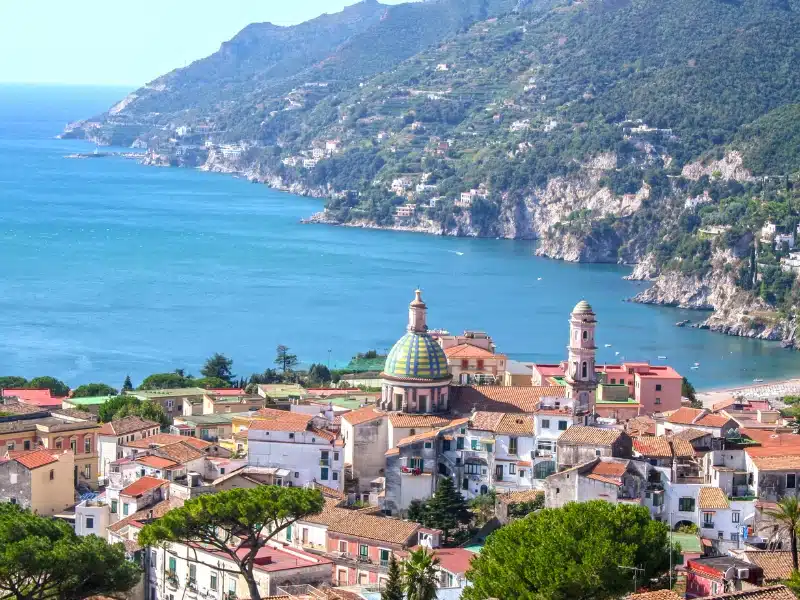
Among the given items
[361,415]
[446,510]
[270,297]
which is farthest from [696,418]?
[270,297]

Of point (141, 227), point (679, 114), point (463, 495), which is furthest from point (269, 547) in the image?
point (679, 114)

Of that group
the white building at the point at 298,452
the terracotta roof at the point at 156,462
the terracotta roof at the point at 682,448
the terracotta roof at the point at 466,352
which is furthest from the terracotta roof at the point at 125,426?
the terracotta roof at the point at 682,448

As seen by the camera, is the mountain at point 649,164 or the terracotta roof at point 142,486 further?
the mountain at point 649,164

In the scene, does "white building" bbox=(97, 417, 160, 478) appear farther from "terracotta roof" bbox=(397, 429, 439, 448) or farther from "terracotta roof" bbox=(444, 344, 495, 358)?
"terracotta roof" bbox=(444, 344, 495, 358)

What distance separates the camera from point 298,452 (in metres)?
45.5

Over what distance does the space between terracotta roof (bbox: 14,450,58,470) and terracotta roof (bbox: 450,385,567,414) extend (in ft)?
32.0

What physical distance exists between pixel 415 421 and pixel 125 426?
318 inches

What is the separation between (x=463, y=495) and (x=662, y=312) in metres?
65.2

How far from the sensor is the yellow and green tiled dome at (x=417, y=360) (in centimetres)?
4747

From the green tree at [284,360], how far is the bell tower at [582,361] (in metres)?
30.5

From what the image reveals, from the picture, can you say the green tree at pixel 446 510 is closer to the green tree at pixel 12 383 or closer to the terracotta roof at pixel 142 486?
the terracotta roof at pixel 142 486

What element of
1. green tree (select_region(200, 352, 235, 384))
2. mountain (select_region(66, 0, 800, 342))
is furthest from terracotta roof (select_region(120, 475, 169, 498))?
mountain (select_region(66, 0, 800, 342))

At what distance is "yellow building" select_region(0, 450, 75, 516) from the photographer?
43562mm

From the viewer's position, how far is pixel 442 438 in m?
44.8
